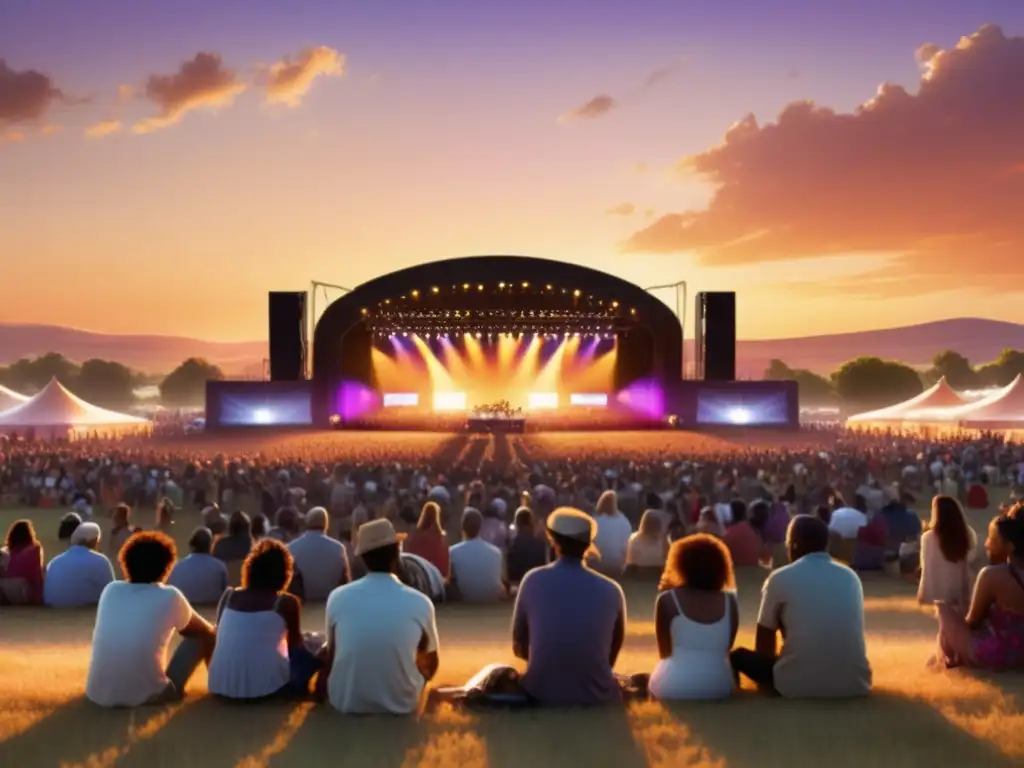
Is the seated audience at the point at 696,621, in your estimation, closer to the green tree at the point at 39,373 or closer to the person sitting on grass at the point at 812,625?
the person sitting on grass at the point at 812,625

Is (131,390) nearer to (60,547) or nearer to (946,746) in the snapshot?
(60,547)

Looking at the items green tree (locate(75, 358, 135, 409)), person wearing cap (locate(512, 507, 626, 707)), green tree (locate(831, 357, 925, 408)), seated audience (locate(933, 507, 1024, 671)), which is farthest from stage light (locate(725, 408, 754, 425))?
green tree (locate(75, 358, 135, 409))

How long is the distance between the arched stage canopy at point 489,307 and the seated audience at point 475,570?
104ft

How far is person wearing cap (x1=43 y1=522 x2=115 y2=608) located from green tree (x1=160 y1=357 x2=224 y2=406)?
347 feet

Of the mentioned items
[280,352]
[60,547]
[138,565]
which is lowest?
[60,547]

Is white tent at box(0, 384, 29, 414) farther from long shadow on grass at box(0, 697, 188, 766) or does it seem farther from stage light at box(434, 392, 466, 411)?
long shadow on grass at box(0, 697, 188, 766)

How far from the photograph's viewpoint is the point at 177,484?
19.1 meters

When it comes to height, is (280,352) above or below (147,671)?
above

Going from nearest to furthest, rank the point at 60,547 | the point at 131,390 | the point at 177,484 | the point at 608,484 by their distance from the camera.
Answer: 1. the point at 60,547
2. the point at 608,484
3. the point at 177,484
4. the point at 131,390

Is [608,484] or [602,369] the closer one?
[608,484]

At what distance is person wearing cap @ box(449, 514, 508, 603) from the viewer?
884 centimetres

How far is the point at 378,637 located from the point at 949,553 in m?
3.98

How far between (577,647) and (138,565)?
212 cm

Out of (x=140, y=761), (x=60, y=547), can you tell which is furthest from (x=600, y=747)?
(x=60, y=547)
